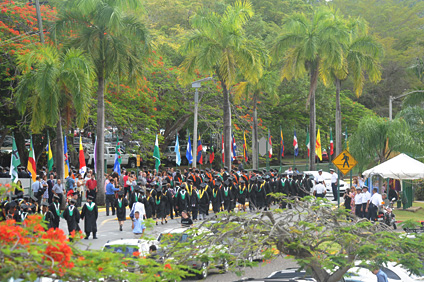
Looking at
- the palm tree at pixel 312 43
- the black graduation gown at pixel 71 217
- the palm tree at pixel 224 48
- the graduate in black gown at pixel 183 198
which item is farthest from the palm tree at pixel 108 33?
the palm tree at pixel 312 43

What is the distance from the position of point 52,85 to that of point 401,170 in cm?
1443

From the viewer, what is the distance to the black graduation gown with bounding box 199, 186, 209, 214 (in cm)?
2258

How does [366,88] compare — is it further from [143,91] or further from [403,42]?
[143,91]

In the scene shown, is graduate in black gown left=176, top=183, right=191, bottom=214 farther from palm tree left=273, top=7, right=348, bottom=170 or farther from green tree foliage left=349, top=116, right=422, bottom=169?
palm tree left=273, top=7, right=348, bottom=170

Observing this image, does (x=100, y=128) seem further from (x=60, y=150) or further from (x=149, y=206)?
(x=149, y=206)

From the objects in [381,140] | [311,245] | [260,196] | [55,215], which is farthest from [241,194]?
[311,245]

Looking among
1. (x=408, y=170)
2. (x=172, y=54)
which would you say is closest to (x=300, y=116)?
(x=172, y=54)

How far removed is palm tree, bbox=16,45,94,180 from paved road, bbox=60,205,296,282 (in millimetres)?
4082

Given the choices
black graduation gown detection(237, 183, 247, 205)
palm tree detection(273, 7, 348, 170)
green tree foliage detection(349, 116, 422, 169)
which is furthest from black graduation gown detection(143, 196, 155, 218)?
palm tree detection(273, 7, 348, 170)

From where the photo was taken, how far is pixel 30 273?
525cm

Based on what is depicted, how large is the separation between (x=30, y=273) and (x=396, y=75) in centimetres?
5580

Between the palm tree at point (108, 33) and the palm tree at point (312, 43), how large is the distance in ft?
36.6

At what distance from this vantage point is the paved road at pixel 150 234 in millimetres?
14117

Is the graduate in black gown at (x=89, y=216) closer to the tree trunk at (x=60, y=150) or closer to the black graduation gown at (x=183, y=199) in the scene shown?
the black graduation gown at (x=183, y=199)
